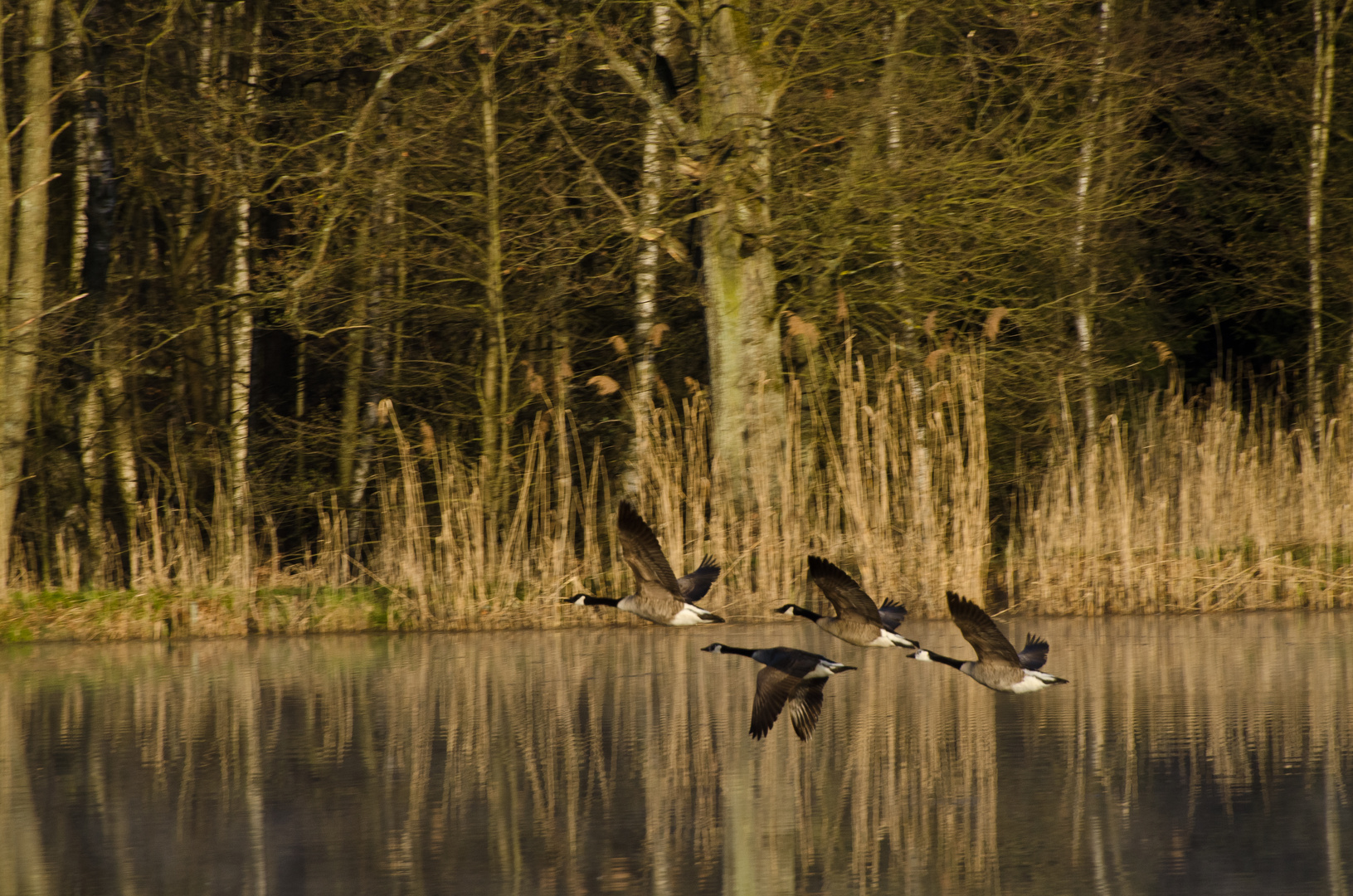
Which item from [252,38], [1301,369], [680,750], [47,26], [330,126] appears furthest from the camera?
[1301,369]

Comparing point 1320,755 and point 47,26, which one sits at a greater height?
point 47,26

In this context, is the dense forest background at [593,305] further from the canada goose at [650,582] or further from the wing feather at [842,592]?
the wing feather at [842,592]

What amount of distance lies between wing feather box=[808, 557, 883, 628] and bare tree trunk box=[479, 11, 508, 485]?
6.96m

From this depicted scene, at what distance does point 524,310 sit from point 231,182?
9.92ft

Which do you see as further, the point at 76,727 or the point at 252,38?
the point at 252,38

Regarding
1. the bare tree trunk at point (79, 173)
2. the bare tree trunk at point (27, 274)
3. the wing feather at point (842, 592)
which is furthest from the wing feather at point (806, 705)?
the bare tree trunk at point (79, 173)

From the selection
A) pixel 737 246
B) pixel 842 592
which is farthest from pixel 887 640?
pixel 737 246

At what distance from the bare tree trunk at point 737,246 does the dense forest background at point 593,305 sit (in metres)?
0.03

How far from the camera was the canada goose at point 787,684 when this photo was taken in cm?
659

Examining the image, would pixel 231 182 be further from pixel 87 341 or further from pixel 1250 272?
pixel 1250 272

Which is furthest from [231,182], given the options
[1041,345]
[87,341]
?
[1041,345]

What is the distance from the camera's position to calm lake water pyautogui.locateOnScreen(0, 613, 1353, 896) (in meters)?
5.55

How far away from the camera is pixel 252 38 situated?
15.7 meters

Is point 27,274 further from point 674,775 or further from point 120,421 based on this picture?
point 674,775
